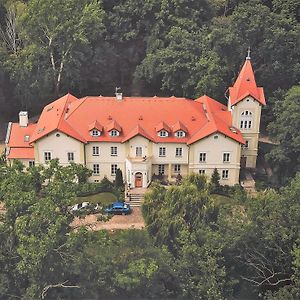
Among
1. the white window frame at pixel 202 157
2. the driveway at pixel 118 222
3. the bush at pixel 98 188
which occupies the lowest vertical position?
the driveway at pixel 118 222

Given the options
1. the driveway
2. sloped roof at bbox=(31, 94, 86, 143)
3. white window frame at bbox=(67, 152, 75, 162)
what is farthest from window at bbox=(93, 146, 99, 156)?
the driveway

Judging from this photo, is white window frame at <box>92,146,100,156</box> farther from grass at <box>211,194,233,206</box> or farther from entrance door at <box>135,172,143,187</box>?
grass at <box>211,194,233,206</box>

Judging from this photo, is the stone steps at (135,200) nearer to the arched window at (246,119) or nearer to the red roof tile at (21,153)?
the red roof tile at (21,153)

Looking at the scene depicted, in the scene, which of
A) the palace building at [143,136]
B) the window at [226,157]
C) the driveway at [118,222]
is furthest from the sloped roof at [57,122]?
the window at [226,157]

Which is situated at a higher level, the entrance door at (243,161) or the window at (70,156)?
the window at (70,156)

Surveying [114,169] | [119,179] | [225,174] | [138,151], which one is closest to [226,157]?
[225,174]

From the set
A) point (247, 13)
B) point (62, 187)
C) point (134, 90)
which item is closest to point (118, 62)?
point (134, 90)

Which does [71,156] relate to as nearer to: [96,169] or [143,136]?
[96,169]

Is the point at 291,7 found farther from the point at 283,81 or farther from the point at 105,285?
the point at 105,285
